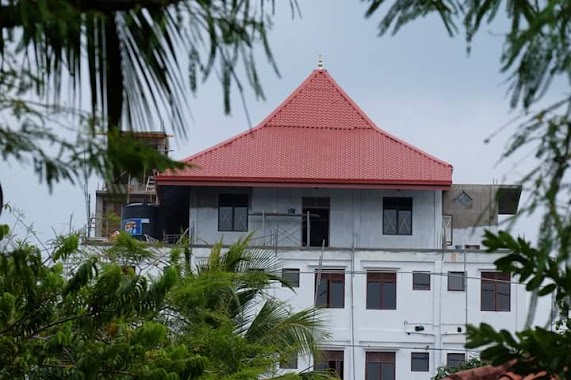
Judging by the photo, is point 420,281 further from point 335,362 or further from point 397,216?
point 335,362

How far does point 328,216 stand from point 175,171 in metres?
44.3

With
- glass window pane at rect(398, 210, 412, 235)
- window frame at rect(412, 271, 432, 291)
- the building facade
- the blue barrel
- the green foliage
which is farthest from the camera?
glass window pane at rect(398, 210, 412, 235)

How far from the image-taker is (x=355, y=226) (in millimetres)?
48625

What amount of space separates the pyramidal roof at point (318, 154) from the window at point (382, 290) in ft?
9.71

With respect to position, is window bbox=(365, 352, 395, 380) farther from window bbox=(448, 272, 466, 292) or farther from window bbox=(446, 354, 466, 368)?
window bbox=(448, 272, 466, 292)

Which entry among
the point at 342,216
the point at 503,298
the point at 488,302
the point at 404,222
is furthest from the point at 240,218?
the point at 503,298

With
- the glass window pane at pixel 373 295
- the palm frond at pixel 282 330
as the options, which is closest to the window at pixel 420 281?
the glass window pane at pixel 373 295

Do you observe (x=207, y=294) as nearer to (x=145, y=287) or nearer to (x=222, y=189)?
(x=145, y=287)

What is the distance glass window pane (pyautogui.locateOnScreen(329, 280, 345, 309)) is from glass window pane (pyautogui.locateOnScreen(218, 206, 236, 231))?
3.57 m

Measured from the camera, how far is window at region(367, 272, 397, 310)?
46.4m

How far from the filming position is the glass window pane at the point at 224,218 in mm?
48472

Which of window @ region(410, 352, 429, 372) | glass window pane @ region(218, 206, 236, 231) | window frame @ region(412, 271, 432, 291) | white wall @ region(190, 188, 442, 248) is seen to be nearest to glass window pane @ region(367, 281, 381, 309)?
window frame @ region(412, 271, 432, 291)

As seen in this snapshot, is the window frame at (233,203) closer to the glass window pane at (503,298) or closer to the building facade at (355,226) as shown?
the building facade at (355,226)

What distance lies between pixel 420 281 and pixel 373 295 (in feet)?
4.51
